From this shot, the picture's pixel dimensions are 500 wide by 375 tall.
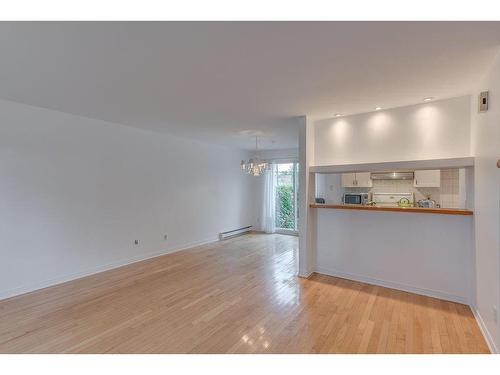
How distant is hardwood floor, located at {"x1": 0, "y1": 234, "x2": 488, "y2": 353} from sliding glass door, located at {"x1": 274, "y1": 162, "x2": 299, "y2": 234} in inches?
140

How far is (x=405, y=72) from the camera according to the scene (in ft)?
7.77

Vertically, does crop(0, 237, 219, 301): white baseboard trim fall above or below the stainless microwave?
below

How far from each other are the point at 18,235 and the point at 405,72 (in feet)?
16.0

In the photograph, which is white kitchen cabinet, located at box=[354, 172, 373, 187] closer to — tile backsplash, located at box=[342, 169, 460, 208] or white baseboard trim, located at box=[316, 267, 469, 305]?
tile backsplash, located at box=[342, 169, 460, 208]

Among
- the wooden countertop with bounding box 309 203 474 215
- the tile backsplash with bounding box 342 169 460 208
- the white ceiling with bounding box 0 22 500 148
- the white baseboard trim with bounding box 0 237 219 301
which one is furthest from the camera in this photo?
the tile backsplash with bounding box 342 169 460 208

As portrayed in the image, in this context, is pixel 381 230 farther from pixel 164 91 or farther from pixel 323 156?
pixel 164 91

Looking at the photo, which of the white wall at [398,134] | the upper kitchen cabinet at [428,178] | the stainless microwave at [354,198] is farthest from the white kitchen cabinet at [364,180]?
the white wall at [398,134]

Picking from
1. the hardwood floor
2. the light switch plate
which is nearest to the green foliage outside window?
the hardwood floor

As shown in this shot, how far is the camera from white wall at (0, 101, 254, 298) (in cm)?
327

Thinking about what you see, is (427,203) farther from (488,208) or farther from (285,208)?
(285,208)

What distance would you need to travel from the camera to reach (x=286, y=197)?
765 cm

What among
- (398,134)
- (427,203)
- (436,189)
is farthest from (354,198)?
(398,134)
